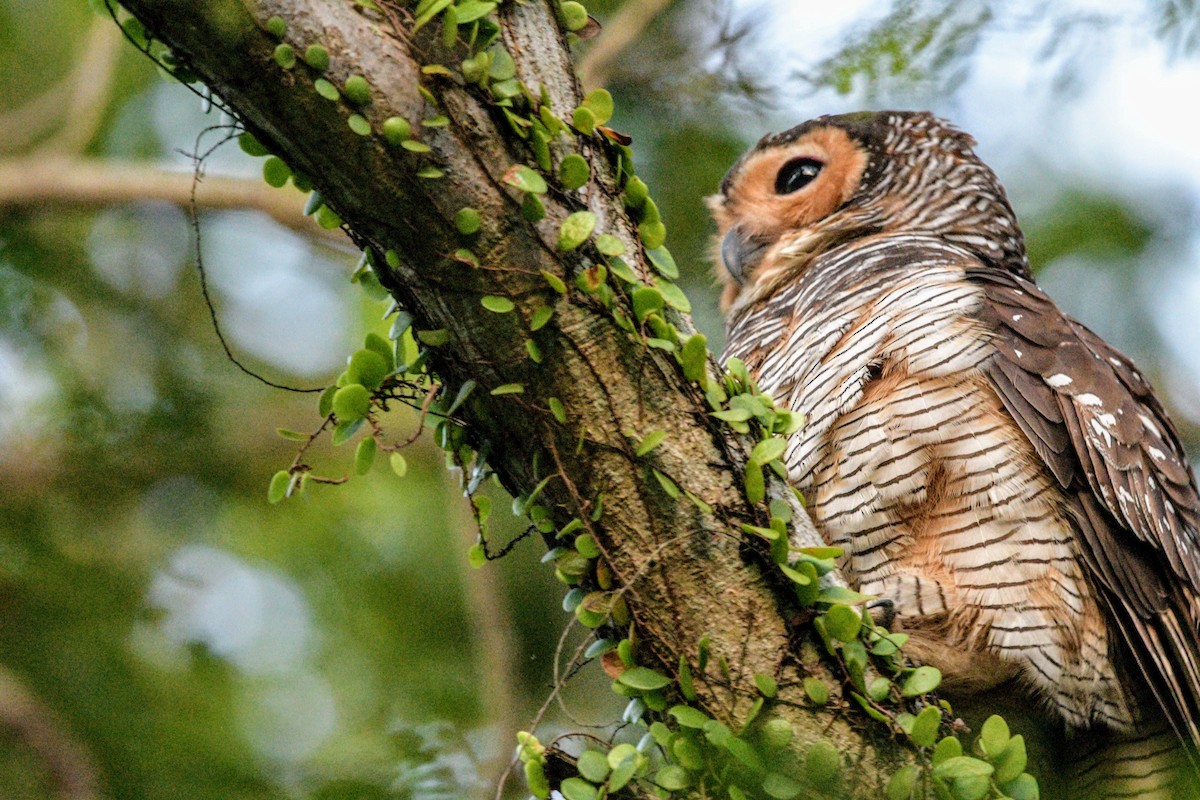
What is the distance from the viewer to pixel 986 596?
108 inches

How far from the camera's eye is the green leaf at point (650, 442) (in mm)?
1880

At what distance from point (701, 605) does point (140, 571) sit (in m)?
2.96

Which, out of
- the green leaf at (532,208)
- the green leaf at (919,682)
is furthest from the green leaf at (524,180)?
the green leaf at (919,682)

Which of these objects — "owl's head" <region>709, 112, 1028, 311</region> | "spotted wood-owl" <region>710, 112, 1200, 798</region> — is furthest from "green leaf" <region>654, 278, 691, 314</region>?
"owl's head" <region>709, 112, 1028, 311</region>

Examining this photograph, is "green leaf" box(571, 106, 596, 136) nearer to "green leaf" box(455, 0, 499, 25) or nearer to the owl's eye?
"green leaf" box(455, 0, 499, 25)

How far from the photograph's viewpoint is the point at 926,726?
204 centimetres

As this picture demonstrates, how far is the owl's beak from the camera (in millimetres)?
4230

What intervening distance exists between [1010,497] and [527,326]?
1478 millimetres

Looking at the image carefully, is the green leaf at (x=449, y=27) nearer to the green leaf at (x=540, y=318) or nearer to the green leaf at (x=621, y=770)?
the green leaf at (x=540, y=318)

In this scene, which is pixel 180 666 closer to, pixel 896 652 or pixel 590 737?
pixel 590 737

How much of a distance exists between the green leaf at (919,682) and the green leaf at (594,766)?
55 centimetres

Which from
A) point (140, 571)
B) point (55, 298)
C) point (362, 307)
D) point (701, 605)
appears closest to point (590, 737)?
point (701, 605)

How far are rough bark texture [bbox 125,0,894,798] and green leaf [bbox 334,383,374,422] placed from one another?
0.54ft

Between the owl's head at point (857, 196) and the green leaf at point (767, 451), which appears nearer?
the green leaf at point (767, 451)
